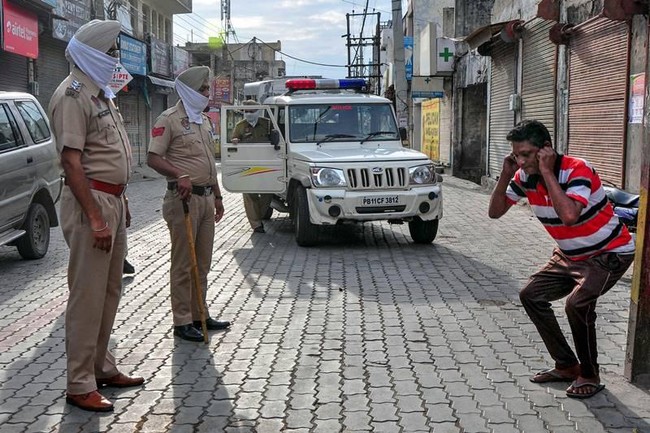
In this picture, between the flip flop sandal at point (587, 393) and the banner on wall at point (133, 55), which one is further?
the banner on wall at point (133, 55)

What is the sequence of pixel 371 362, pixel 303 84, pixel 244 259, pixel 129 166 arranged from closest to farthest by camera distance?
pixel 129 166
pixel 371 362
pixel 244 259
pixel 303 84

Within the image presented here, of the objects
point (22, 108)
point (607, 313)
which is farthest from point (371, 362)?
point (22, 108)

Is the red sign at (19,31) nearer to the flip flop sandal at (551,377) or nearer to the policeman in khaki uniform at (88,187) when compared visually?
the policeman in khaki uniform at (88,187)

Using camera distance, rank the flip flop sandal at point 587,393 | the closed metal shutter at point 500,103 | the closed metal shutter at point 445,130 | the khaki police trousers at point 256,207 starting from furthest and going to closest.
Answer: the closed metal shutter at point 445,130
the closed metal shutter at point 500,103
the khaki police trousers at point 256,207
the flip flop sandal at point 587,393

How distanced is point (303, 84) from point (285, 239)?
9.25ft

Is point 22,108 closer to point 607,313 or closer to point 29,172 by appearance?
point 29,172

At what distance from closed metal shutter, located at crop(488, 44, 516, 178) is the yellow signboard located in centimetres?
871

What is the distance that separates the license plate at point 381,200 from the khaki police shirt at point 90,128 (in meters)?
5.51

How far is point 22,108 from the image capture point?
891cm

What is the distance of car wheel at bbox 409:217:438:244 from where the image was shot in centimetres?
1005

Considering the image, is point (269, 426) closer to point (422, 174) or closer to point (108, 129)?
point (108, 129)

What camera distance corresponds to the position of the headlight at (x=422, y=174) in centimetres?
974

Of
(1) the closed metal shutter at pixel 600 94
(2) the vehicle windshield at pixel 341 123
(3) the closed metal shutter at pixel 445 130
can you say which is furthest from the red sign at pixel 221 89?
(2) the vehicle windshield at pixel 341 123

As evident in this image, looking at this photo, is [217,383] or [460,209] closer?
[217,383]
